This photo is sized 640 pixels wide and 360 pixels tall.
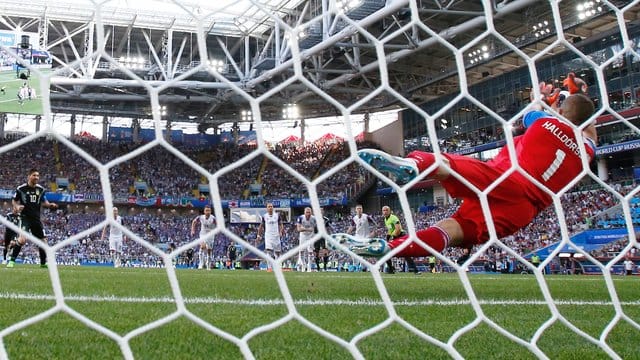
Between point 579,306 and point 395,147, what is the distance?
3087 centimetres

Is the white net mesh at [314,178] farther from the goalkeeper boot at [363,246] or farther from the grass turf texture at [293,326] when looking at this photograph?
the goalkeeper boot at [363,246]

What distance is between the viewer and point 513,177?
3.37 meters

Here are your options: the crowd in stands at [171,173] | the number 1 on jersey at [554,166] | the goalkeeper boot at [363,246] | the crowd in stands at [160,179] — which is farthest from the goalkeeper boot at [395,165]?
the crowd in stands at [171,173]

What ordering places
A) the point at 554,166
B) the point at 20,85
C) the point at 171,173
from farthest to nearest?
the point at 171,173 → the point at 20,85 → the point at 554,166

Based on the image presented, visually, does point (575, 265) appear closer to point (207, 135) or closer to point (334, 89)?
point (334, 89)

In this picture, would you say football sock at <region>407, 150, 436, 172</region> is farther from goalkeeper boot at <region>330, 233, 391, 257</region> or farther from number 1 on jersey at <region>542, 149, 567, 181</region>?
number 1 on jersey at <region>542, 149, 567, 181</region>

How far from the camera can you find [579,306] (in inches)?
150

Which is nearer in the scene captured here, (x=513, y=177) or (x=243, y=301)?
(x=513, y=177)

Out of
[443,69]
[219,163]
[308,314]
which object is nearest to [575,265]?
[443,69]

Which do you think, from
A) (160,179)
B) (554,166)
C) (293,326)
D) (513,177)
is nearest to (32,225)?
(293,326)

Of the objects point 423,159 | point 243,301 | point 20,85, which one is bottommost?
point 243,301

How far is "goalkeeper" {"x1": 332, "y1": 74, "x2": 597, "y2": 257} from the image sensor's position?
10.4 ft

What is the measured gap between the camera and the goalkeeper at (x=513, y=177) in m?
3.16

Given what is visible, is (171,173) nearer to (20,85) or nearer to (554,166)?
(20,85)
